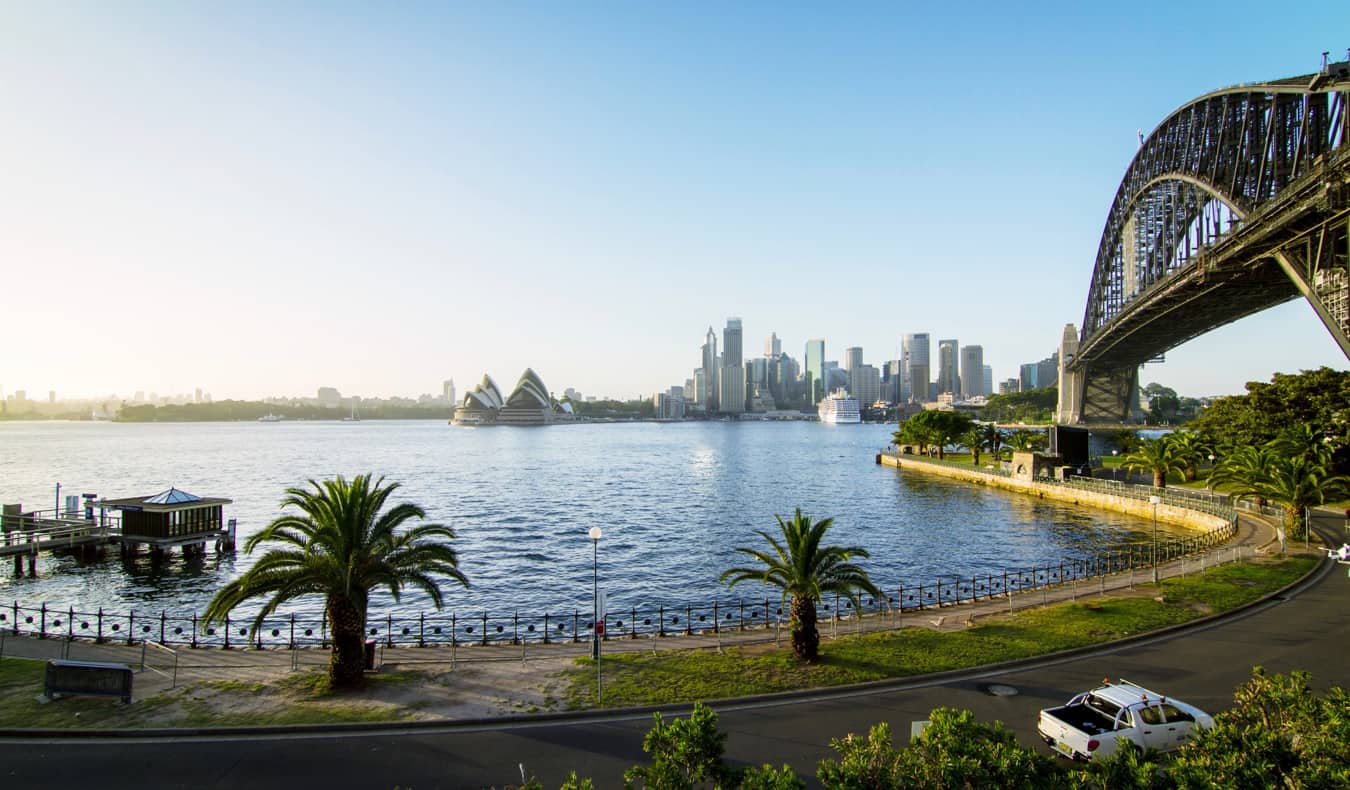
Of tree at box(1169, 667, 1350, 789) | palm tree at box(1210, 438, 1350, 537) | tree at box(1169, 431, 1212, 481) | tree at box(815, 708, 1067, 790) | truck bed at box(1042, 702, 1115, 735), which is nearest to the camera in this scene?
tree at box(1169, 667, 1350, 789)

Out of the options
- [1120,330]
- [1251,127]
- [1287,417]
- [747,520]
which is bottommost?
[747,520]

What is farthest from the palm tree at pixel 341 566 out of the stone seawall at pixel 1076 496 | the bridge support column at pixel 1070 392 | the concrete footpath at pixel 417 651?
the bridge support column at pixel 1070 392

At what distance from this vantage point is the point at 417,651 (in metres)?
22.3

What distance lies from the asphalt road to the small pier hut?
36.6m

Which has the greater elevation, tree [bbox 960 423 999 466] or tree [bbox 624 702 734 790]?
tree [bbox 960 423 999 466]

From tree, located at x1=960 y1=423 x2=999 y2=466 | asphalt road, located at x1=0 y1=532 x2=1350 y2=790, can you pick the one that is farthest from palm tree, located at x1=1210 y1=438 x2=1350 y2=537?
tree, located at x1=960 y1=423 x2=999 y2=466

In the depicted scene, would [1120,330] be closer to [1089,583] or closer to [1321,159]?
[1321,159]

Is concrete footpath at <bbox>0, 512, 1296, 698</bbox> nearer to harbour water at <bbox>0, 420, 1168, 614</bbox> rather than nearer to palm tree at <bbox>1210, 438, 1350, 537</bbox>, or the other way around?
harbour water at <bbox>0, 420, 1168, 614</bbox>

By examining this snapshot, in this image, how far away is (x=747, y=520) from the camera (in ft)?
201

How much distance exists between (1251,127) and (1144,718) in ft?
221

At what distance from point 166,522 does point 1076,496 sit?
2919 inches

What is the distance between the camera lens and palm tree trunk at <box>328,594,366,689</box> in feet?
58.7

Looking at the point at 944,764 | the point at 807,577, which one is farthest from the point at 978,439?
the point at 944,764

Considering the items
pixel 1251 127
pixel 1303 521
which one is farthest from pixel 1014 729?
pixel 1251 127
